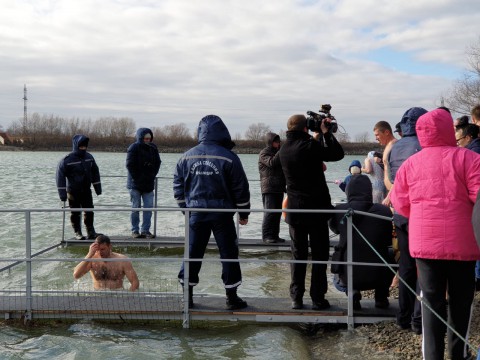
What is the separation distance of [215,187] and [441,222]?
7.60 feet

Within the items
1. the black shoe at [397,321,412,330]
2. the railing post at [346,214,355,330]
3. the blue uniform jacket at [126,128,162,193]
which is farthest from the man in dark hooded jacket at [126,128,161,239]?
the black shoe at [397,321,412,330]

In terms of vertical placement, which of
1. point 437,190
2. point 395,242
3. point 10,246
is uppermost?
point 437,190

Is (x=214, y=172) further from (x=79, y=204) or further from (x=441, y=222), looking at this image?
(x=79, y=204)

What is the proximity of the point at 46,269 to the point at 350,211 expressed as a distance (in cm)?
604

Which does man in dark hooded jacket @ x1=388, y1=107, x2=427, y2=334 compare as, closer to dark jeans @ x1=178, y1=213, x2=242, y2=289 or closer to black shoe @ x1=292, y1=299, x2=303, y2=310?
black shoe @ x1=292, y1=299, x2=303, y2=310

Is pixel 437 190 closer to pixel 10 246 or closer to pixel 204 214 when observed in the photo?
pixel 204 214

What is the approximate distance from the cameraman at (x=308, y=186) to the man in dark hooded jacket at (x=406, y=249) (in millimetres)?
531

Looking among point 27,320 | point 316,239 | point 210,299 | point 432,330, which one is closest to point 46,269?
point 27,320

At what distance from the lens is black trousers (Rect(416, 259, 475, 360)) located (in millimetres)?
3977

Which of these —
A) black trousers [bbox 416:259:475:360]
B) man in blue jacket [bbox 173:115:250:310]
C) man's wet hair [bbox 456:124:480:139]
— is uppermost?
man's wet hair [bbox 456:124:480:139]

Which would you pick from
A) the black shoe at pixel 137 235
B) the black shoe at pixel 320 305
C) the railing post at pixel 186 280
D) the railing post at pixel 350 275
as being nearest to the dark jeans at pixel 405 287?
the railing post at pixel 350 275

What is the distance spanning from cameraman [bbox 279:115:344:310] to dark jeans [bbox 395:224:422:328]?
30.8 inches

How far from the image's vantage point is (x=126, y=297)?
613 cm

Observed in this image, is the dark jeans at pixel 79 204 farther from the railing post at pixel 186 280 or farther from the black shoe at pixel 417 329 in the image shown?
the black shoe at pixel 417 329
